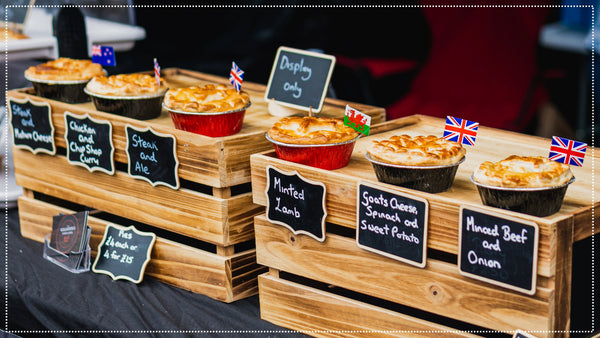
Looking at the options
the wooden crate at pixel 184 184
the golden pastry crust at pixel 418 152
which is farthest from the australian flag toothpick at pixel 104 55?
the golden pastry crust at pixel 418 152

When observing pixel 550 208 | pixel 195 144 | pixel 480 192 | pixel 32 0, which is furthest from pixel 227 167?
pixel 32 0

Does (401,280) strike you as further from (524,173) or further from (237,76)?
(237,76)

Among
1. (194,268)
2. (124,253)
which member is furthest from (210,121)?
(124,253)

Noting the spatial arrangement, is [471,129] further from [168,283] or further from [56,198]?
[56,198]

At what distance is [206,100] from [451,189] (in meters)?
0.84

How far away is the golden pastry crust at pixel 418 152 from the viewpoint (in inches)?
62.1

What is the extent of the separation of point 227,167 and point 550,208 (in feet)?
3.03

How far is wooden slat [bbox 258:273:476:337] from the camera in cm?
168

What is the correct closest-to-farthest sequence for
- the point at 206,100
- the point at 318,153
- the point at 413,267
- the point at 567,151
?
the point at 567,151, the point at 413,267, the point at 318,153, the point at 206,100

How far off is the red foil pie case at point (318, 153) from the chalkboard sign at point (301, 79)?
0.40 m

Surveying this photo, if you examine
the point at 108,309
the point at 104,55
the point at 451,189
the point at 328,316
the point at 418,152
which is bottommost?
the point at 108,309

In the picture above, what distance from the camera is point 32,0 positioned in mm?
3643

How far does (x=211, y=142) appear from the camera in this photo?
1961mm

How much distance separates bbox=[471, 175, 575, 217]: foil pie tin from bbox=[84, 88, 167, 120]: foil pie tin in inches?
49.6
